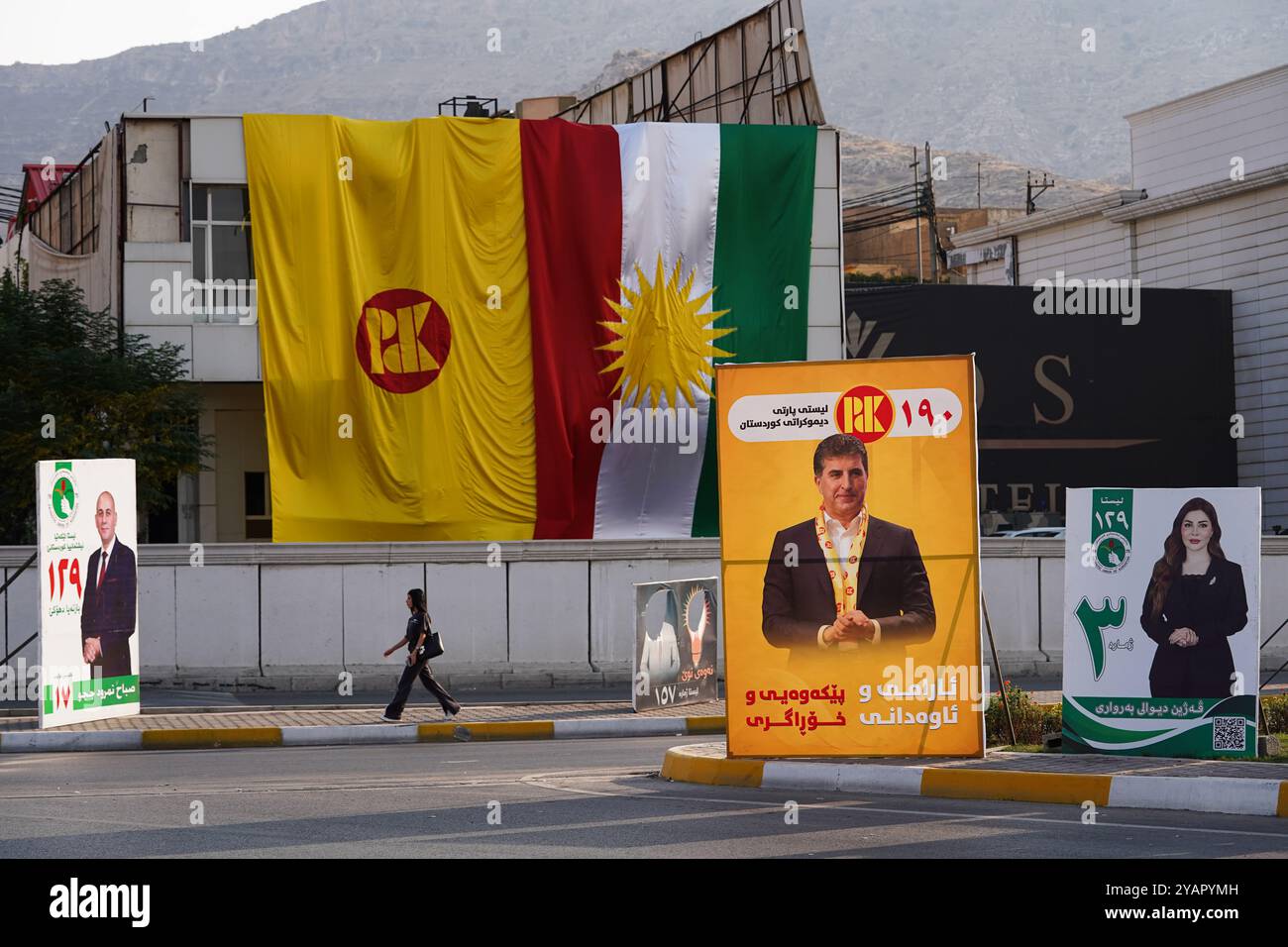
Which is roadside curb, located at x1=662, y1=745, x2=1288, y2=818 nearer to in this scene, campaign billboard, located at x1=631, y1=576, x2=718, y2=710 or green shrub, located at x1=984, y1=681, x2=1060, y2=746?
green shrub, located at x1=984, y1=681, x2=1060, y2=746

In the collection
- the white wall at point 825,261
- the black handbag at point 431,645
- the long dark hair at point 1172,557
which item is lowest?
the black handbag at point 431,645

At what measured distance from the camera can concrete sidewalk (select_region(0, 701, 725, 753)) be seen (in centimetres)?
Result: 1733

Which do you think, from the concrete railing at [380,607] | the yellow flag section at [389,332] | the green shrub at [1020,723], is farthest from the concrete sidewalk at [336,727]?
the yellow flag section at [389,332]

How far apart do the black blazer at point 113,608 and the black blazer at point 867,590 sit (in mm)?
8987

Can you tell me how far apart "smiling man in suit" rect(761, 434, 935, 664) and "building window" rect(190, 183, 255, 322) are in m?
21.2

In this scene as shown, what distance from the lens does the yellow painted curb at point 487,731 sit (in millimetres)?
17703

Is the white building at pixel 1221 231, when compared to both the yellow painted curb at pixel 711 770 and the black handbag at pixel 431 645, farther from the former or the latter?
the yellow painted curb at pixel 711 770

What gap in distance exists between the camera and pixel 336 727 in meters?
17.5

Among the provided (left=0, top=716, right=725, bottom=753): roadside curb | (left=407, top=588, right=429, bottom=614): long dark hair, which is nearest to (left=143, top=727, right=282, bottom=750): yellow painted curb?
(left=0, top=716, right=725, bottom=753): roadside curb

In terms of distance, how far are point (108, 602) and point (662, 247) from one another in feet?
52.3

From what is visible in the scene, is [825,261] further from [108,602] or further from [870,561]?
[870,561]

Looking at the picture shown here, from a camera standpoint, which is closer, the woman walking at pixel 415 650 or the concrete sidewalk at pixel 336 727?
the concrete sidewalk at pixel 336 727

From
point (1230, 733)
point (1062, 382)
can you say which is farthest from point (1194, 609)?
point (1062, 382)
